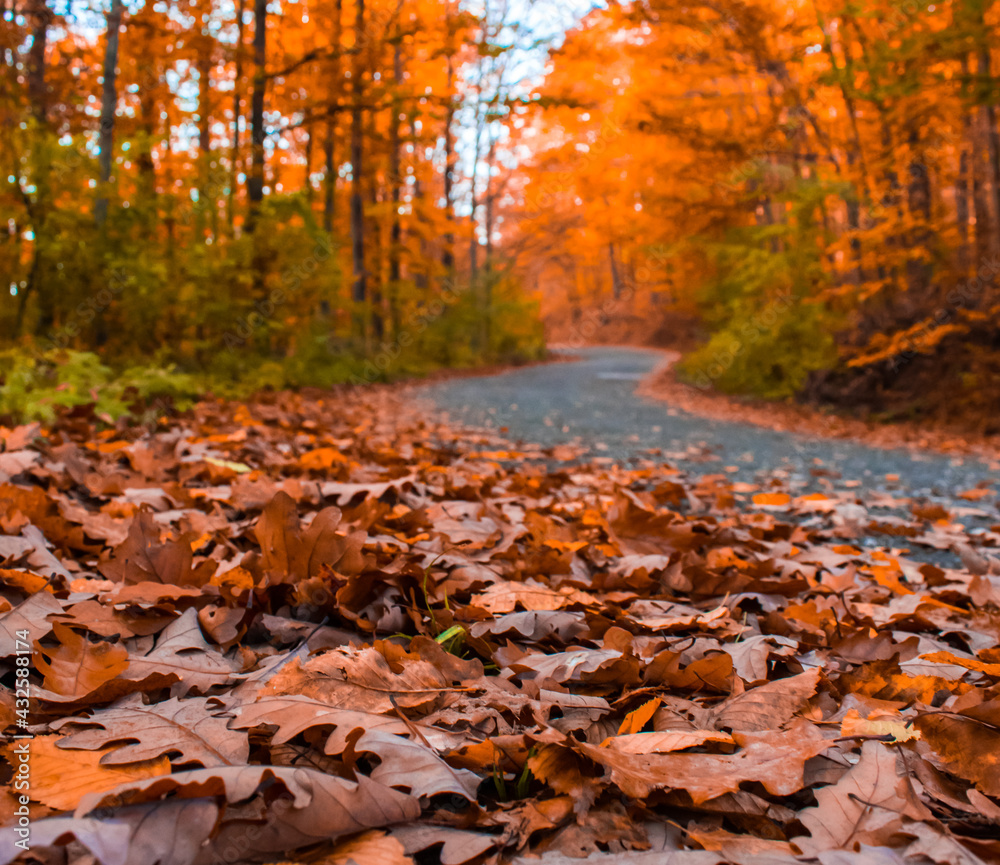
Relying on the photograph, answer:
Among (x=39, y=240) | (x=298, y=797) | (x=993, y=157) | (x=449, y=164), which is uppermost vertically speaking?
(x=449, y=164)

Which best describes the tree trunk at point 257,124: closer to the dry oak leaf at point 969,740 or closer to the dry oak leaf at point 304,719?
the dry oak leaf at point 304,719

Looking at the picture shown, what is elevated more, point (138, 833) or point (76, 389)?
point (76, 389)

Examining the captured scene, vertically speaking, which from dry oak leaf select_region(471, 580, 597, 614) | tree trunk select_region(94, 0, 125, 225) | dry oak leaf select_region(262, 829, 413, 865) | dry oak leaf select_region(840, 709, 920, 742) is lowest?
dry oak leaf select_region(840, 709, 920, 742)

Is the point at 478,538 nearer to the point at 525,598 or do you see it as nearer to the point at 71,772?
the point at 525,598

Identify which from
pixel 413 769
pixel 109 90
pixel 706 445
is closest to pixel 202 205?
pixel 109 90

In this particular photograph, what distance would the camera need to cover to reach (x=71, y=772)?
92 cm

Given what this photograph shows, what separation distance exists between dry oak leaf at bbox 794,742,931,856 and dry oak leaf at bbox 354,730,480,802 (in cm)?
45

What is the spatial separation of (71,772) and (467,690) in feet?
A: 1.98

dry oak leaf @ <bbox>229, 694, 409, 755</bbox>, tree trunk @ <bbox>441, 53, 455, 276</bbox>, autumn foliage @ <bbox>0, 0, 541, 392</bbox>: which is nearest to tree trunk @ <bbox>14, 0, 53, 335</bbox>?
autumn foliage @ <bbox>0, 0, 541, 392</bbox>

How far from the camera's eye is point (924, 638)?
1646mm

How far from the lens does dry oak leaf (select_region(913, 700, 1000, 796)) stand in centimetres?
103

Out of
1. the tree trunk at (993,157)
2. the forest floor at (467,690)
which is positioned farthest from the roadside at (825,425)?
the forest floor at (467,690)

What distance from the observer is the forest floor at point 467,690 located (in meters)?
0.88

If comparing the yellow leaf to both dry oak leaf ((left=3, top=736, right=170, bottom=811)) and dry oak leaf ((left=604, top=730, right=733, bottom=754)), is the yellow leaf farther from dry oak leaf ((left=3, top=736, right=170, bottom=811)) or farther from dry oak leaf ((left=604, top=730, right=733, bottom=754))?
dry oak leaf ((left=3, top=736, right=170, bottom=811))
